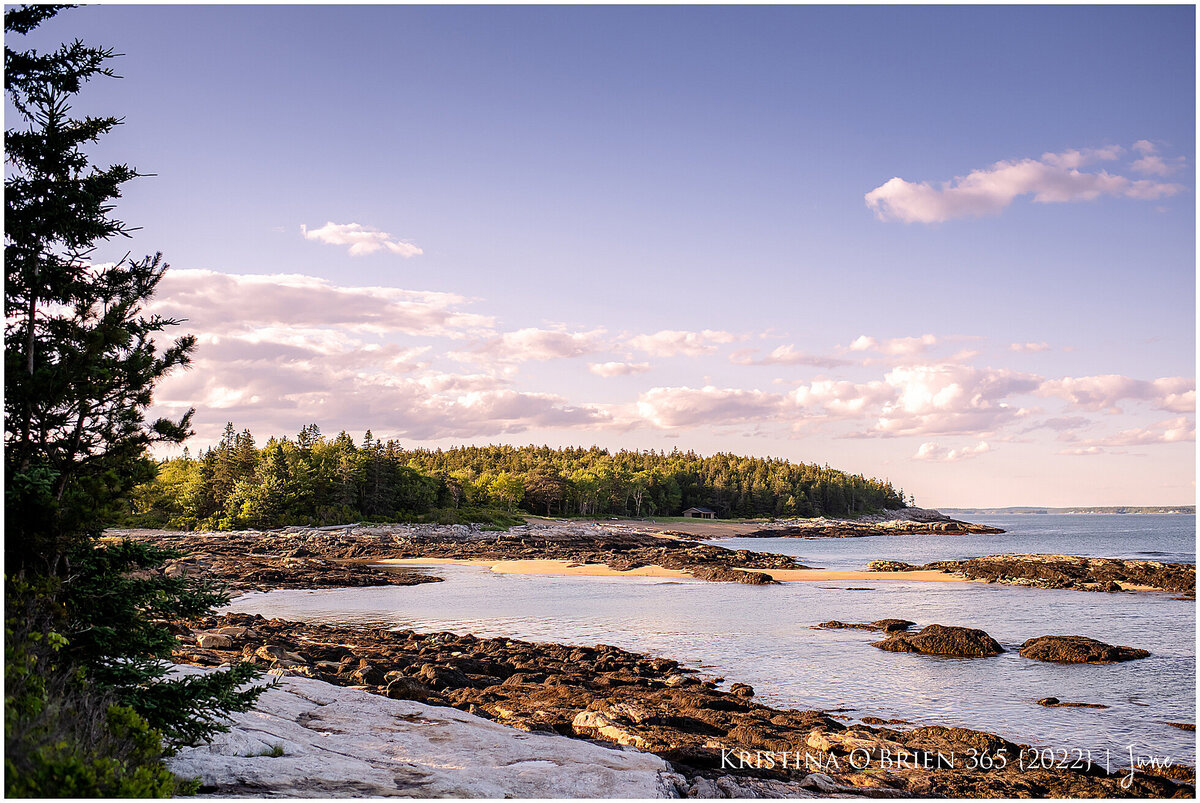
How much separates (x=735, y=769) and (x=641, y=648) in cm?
1018

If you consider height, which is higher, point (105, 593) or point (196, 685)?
point (105, 593)

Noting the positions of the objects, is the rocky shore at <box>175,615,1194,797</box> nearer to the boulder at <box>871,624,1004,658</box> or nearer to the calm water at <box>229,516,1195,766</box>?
the calm water at <box>229,516,1195,766</box>

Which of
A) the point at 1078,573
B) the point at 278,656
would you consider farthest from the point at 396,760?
the point at 1078,573

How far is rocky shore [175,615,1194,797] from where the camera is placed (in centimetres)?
953

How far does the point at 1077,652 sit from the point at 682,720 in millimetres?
11856

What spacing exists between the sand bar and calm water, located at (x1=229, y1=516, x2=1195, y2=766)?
8.62 ft

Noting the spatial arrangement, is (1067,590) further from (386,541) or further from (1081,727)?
(386,541)

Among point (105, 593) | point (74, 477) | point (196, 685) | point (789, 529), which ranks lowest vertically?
point (789, 529)

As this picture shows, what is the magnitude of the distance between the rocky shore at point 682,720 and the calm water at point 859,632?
53.2 inches

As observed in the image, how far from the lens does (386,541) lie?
63.0 m

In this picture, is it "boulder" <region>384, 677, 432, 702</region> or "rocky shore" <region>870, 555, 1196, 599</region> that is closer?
"boulder" <region>384, 677, 432, 702</region>

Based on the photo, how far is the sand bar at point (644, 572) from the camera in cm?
4088

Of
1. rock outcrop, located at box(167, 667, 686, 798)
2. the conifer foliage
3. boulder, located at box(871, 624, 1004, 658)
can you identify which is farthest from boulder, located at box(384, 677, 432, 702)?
boulder, located at box(871, 624, 1004, 658)

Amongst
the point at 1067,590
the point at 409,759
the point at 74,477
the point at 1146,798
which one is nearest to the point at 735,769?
the point at 409,759
